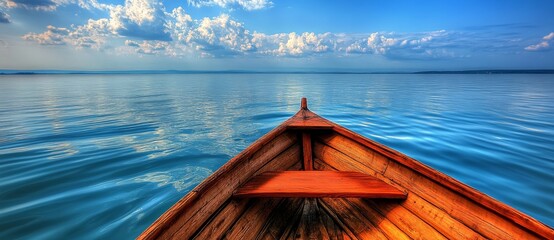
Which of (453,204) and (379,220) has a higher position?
(453,204)

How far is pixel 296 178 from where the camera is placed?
11.4 feet

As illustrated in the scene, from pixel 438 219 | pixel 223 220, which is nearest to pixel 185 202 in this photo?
pixel 223 220

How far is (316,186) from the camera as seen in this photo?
3.17 m

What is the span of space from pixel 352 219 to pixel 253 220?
4.15 ft

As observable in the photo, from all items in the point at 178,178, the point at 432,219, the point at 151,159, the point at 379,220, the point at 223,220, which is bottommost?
the point at 178,178

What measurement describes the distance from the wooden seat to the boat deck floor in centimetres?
20

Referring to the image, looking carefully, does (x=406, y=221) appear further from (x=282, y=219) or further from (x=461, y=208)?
(x=282, y=219)

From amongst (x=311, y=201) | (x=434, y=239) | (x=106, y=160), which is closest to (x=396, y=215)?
(x=434, y=239)

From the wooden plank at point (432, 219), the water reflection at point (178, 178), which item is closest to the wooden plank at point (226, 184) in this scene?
the wooden plank at point (432, 219)

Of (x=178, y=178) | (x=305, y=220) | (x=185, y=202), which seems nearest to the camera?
(x=185, y=202)

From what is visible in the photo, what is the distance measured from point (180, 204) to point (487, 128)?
14.7m

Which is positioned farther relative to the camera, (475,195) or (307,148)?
(307,148)

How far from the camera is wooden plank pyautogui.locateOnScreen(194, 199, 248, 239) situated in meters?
2.49

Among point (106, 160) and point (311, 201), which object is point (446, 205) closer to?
point (311, 201)
